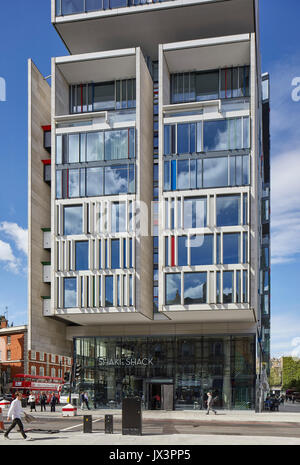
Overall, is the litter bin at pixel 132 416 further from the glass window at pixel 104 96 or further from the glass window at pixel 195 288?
the glass window at pixel 104 96

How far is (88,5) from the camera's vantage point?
187 feet

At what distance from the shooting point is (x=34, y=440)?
24.4 m

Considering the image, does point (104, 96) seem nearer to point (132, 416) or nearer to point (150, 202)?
point (150, 202)

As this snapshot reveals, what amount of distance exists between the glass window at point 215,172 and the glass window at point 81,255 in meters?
11.7

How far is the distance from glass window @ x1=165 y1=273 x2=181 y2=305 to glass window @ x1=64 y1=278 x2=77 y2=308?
26.6 ft

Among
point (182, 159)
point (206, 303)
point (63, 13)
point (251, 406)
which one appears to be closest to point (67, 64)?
point (63, 13)

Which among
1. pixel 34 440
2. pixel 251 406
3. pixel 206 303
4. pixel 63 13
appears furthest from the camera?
pixel 63 13

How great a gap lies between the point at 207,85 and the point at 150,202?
12.4 meters

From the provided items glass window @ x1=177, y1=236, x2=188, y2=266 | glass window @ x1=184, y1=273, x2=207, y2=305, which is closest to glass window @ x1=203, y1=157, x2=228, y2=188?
glass window @ x1=177, y1=236, x2=188, y2=266

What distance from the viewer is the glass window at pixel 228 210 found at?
51.1 meters

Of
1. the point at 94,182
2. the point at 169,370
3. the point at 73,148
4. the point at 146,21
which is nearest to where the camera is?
the point at 94,182

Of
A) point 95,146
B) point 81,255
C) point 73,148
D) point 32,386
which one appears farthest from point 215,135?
point 32,386
